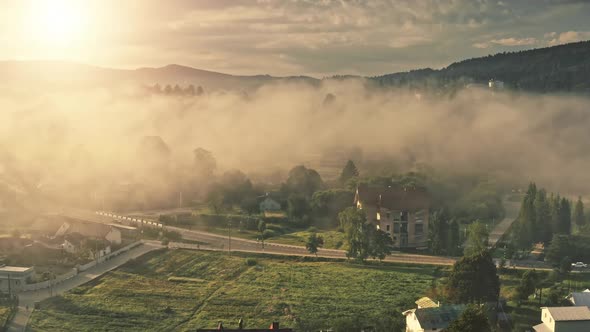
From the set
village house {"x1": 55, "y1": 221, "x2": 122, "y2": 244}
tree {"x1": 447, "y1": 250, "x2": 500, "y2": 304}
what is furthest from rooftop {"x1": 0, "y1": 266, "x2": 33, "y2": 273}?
tree {"x1": 447, "y1": 250, "x2": 500, "y2": 304}

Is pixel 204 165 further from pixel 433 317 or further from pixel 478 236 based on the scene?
pixel 433 317

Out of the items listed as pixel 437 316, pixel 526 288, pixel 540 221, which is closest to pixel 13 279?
pixel 437 316

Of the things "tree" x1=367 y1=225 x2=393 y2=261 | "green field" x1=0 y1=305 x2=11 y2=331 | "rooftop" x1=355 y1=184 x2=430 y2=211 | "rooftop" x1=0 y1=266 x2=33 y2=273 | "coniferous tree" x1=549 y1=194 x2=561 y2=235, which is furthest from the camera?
"coniferous tree" x1=549 y1=194 x2=561 y2=235

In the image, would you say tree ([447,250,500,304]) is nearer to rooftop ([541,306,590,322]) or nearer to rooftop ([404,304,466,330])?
rooftop ([404,304,466,330])

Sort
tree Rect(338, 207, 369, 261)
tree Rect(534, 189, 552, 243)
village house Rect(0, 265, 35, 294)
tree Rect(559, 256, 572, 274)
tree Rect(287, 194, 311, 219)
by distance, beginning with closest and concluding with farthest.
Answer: village house Rect(0, 265, 35, 294), tree Rect(559, 256, 572, 274), tree Rect(338, 207, 369, 261), tree Rect(534, 189, 552, 243), tree Rect(287, 194, 311, 219)

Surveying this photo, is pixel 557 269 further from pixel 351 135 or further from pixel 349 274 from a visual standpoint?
pixel 351 135

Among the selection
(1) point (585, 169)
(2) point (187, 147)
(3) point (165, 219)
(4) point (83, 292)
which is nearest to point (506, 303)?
(4) point (83, 292)
